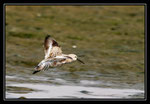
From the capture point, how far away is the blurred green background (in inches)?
519

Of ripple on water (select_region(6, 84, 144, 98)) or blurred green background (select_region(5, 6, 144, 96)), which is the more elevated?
blurred green background (select_region(5, 6, 144, 96))

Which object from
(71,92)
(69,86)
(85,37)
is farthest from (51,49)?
(85,37)

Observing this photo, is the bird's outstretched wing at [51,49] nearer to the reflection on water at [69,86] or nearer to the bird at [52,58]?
the bird at [52,58]

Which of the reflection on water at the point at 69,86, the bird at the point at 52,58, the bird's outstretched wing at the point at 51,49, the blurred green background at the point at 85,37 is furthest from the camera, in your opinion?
the blurred green background at the point at 85,37

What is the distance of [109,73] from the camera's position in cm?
1273

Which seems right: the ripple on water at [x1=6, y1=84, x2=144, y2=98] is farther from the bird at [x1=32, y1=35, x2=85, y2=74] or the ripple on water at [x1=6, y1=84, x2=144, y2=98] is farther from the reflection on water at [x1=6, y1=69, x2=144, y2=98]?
the bird at [x1=32, y1=35, x2=85, y2=74]

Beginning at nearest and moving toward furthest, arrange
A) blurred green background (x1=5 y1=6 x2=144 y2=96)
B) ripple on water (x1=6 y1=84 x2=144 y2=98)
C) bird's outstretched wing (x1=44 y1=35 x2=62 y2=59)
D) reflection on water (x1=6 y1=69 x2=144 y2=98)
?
bird's outstretched wing (x1=44 y1=35 x2=62 y2=59) < ripple on water (x1=6 y1=84 x2=144 y2=98) < reflection on water (x1=6 y1=69 x2=144 y2=98) < blurred green background (x1=5 y1=6 x2=144 y2=96)

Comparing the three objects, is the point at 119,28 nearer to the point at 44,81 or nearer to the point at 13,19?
the point at 13,19

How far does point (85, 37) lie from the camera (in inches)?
670

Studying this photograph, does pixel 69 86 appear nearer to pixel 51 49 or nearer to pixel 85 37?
pixel 51 49

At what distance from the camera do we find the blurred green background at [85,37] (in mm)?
13180

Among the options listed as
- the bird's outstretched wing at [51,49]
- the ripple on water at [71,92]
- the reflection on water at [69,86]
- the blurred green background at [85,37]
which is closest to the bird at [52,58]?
the bird's outstretched wing at [51,49]

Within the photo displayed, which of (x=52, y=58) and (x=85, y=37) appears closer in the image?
(x=52, y=58)

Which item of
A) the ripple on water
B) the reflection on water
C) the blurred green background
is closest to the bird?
the ripple on water
